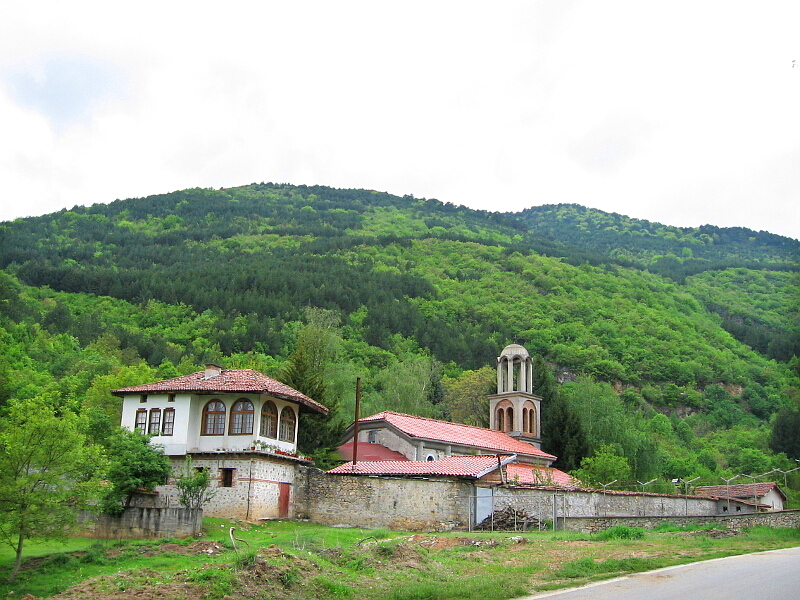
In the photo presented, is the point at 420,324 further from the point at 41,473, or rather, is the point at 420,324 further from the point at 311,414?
the point at 41,473

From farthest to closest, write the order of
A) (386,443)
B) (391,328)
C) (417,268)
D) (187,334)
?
(417,268) < (391,328) < (187,334) < (386,443)

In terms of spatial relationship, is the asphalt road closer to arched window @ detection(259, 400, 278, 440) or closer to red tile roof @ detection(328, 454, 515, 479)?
red tile roof @ detection(328, 454, 515, 479)

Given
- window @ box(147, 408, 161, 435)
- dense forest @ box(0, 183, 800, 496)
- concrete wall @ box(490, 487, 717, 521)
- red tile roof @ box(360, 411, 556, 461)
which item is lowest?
concrete wall @ box(490, 487, 717, 521)

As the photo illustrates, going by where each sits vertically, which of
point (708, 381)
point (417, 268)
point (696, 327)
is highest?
point (417, 268)

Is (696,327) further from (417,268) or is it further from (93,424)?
(93,424)

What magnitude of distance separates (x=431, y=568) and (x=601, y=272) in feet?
411

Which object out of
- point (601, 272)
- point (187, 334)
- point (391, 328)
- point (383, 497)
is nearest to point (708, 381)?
point (601, 272)

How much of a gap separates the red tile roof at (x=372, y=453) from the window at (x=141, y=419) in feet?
44.1

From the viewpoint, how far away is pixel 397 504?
110 feet

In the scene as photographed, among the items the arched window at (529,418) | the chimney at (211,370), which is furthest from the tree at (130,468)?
the arched window at (529,418)

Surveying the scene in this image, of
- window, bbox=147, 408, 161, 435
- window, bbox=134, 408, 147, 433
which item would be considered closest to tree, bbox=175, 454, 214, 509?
window, bbox=147, 408, 161, 435

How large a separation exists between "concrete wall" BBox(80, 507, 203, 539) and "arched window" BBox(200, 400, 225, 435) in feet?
20.1

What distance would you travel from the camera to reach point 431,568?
20250 millimetres

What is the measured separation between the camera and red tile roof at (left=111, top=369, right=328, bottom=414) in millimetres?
35062
